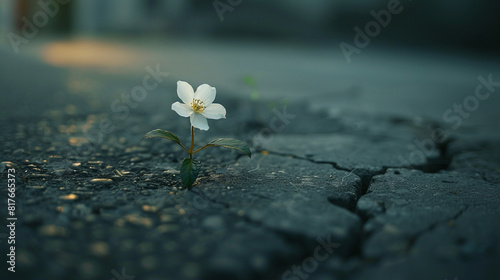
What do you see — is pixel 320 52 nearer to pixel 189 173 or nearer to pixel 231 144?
pixel 231 144

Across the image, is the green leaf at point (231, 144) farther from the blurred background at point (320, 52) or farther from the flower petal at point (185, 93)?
the blurred background at point (320, 52)

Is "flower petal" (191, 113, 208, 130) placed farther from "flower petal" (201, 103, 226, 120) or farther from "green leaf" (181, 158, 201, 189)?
"green leaf" (181, 158, 201, 189)

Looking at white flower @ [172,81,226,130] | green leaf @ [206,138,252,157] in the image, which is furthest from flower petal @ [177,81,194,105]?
green leaf @ [206,138,252,157]

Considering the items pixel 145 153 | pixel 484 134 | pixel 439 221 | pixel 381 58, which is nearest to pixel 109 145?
pixel 145 153

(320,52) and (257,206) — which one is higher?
(320,52)

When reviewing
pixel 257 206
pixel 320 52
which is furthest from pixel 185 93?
pixel 320 52

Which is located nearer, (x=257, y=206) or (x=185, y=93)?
(x=257, y=206)
